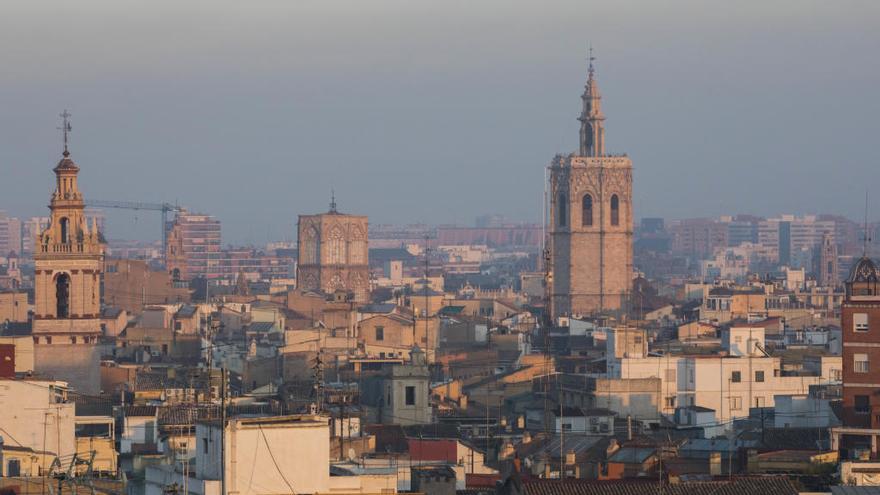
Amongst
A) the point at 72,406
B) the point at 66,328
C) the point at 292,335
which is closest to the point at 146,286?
the point at 292,335

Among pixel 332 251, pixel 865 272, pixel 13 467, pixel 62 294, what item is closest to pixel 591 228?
pixel 332 251

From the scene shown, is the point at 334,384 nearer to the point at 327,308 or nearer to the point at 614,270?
the point at 327,308

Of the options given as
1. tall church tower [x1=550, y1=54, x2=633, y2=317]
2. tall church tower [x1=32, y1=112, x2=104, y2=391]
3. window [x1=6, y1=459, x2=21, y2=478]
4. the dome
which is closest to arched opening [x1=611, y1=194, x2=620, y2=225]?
tall church tower [x1=550, y1=54, x2=633, y2=317]

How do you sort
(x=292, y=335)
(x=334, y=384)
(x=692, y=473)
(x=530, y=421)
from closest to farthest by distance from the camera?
(x=692, y=473) → (x=530, y=421) → (x=334, y=384) → (x=292, y=335)

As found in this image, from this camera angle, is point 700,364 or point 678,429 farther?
point 700,364

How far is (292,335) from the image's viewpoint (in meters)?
80.0

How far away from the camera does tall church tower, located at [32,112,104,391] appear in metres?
63.5

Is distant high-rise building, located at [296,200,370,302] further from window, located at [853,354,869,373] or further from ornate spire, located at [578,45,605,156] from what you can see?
window, located at [853,354,869,373]

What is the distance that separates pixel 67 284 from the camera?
63875mm

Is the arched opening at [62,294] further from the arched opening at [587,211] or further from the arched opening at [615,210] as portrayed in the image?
the arched opening at [615,210]

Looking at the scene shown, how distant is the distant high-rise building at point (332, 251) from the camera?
6255 inches

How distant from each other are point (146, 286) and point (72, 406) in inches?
3476

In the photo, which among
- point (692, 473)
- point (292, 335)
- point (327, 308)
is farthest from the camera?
point (327, 308)

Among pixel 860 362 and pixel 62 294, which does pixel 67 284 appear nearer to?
pixel 62 294
